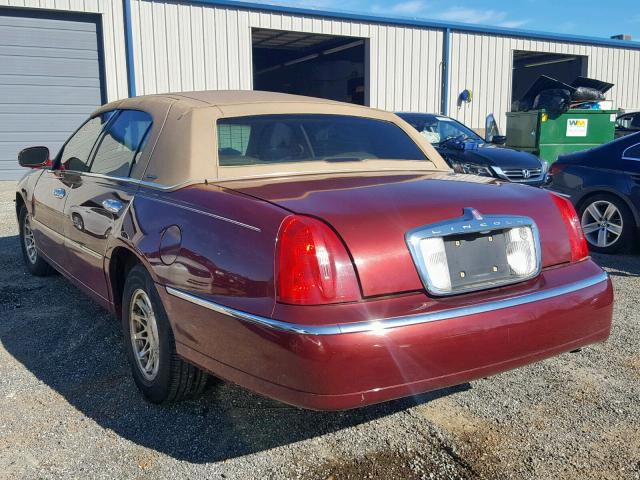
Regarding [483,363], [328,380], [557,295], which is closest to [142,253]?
[328,380]

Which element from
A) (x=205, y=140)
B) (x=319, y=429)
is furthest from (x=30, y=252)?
(x=319, y=429)

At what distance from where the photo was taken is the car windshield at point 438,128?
9.88 m

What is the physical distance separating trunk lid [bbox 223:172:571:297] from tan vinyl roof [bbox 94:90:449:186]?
0.15 m

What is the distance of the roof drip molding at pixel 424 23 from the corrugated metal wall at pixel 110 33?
145 cm

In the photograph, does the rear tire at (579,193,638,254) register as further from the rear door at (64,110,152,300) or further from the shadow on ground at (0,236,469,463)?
the rear door at (64,110,152,300)

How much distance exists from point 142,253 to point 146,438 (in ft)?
2.78

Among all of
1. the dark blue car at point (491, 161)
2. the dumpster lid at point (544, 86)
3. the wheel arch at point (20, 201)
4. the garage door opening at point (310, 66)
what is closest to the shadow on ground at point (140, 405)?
the wheel arch at point (20, 201)

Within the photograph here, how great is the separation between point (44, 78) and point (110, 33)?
1745 millimetres

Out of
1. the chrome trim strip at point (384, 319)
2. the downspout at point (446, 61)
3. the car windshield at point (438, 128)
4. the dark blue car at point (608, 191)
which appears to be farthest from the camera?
the downspout at point (446, 61)

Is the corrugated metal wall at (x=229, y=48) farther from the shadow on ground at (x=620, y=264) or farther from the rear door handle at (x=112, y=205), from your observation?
the rear door handle at (x=112, y=205)

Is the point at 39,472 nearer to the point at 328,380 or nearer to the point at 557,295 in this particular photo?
the point at 328,380

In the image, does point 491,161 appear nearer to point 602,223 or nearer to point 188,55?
point 602,223

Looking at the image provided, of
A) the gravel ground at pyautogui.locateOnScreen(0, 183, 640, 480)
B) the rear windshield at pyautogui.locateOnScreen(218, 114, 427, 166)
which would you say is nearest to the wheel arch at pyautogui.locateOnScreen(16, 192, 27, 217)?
the gravel ground at pyautogui.locateOnScreen(0, 183, 640, 480)

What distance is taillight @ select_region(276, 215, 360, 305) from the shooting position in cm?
227
